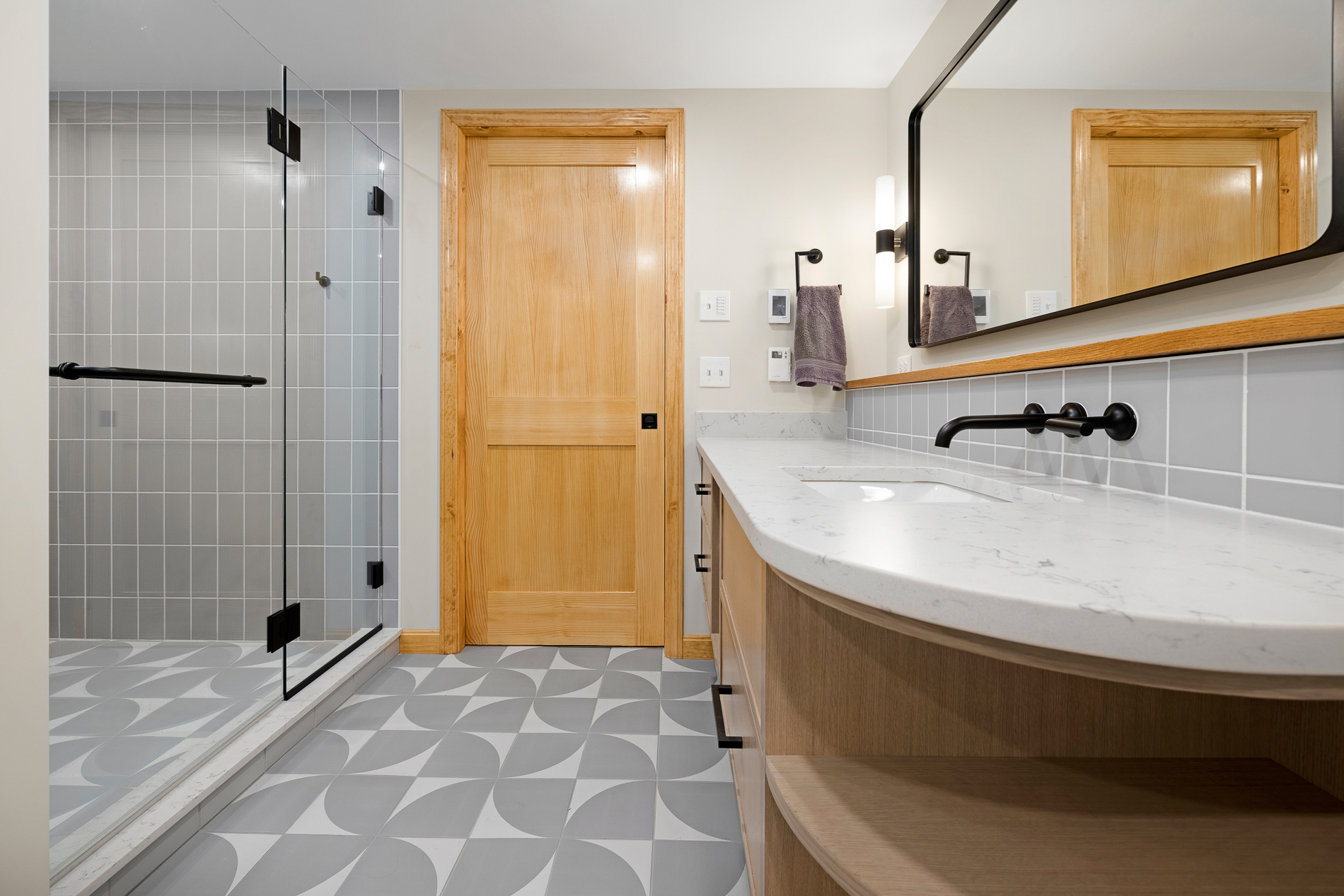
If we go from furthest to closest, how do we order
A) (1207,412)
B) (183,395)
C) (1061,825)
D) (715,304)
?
(715,304), (183,395), (1207,412), (1061,825)

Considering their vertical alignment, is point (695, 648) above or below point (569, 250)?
below

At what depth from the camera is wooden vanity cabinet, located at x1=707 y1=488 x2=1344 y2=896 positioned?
55 centimetres

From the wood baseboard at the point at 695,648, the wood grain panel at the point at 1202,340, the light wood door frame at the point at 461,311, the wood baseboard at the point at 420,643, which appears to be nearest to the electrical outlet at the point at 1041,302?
the wood grain panel at the point at 1202,340

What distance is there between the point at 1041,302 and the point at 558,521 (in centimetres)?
172

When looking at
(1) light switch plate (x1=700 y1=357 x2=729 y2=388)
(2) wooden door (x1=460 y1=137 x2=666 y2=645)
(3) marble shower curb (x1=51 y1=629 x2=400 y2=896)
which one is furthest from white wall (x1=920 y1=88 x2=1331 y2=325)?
(3) marble shower curb (x1=51 y1=629 x2=400 y2=896)

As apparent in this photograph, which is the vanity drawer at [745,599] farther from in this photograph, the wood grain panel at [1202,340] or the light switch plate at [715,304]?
the light switch plate at [715,304]

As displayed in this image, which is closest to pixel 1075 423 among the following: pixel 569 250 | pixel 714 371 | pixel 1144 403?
pixel 1144 403

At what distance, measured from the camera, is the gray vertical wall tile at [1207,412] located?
0.75 metres

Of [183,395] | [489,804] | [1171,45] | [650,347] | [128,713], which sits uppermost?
[1171,45]

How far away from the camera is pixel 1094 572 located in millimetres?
417

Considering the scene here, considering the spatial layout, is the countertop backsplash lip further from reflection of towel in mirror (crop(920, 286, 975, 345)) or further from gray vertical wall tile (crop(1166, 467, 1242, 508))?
gray vertical wall tile (crop(1166, 467, 1242, 508))

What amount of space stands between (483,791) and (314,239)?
5.40 ft

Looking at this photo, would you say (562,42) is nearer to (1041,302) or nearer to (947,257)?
(947,257)

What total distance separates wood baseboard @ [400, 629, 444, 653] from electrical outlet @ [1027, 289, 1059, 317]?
2143 millimetres
